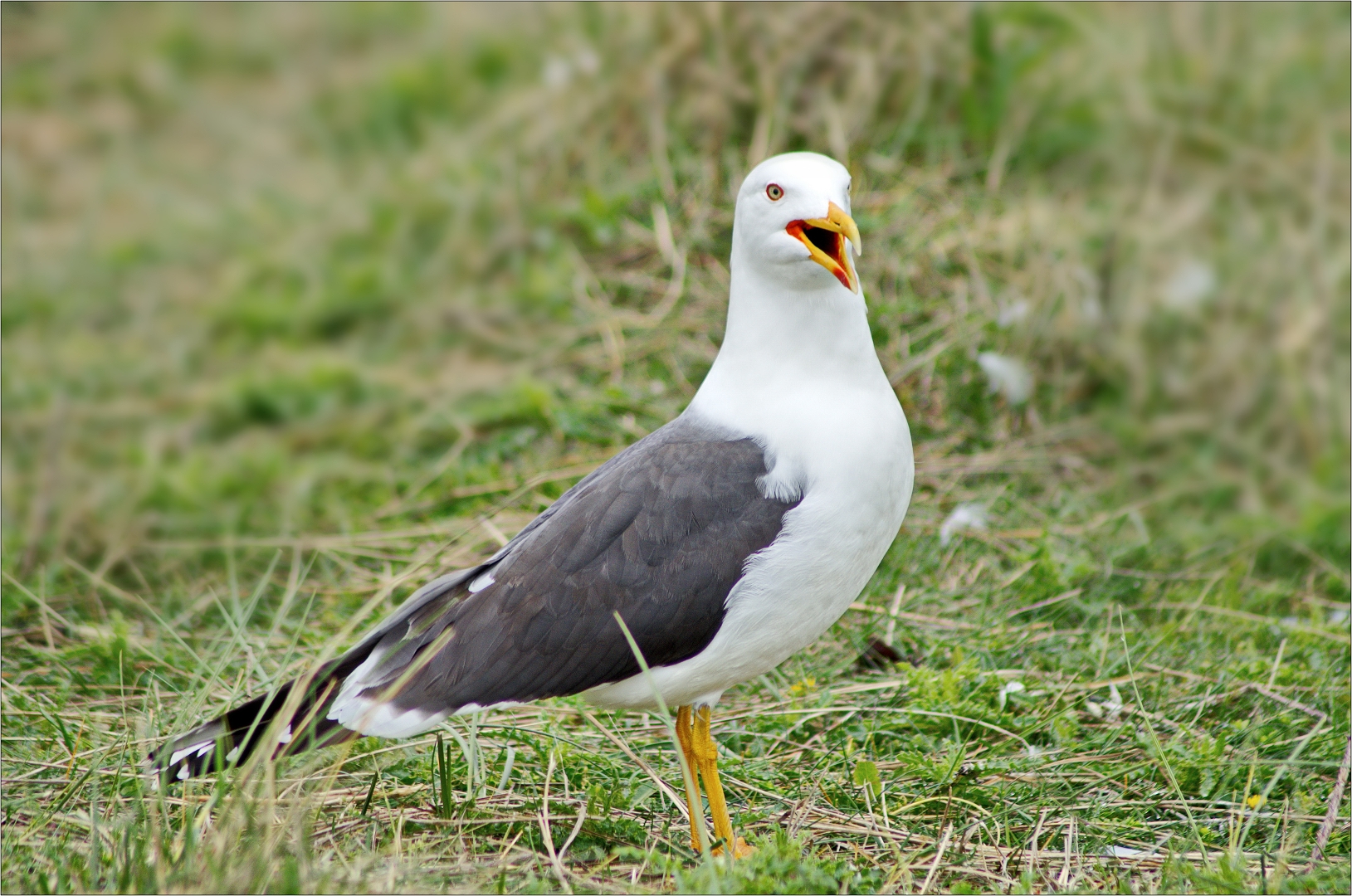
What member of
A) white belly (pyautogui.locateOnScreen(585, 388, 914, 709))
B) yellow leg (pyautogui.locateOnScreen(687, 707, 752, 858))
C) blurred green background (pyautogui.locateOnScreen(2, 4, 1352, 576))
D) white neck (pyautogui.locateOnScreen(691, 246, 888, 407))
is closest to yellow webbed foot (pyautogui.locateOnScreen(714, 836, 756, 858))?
yellow leg (pyautogui.locateOnScreen(687, 707, 752, 858))

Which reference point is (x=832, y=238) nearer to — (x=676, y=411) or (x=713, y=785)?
(x=713, y=785)

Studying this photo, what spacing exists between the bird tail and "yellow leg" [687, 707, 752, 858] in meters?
0.78

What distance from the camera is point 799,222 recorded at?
122 inches

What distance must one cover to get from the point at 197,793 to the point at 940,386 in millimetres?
3138

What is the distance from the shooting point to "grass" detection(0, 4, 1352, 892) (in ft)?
10.2

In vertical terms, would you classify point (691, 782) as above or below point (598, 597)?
below

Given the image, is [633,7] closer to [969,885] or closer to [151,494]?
[151,494]

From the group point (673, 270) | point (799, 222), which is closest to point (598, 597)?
point (799, 222)

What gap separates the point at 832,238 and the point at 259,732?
166 centimetres

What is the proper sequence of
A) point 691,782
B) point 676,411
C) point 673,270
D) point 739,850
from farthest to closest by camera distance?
point 673,270, point 676,411, point 739,850, point 691,782

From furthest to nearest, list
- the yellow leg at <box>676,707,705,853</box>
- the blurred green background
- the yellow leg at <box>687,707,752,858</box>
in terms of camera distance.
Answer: the blurred green background < the yellow leg at <box>687,707,752,858</box> < the yellow leg at <box>676,707,705,853</box>

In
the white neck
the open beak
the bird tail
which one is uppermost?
the open beak

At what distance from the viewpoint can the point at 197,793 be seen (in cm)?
323

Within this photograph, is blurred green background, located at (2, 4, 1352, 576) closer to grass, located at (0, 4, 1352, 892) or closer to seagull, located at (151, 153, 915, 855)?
grass, located at (0, 4, 1352, 892)
